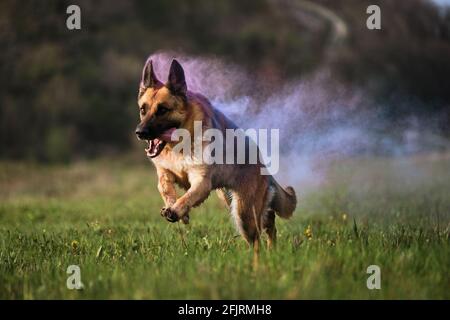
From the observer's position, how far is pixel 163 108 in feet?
19.0

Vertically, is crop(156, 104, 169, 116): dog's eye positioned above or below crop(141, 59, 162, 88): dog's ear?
below

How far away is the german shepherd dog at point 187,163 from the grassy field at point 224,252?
1.15 ft

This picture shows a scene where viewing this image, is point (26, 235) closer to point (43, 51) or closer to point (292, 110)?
point (292, 110)

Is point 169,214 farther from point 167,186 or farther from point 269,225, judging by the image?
point 269,225

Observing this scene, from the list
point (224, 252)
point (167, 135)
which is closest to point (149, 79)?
point (167, 135)

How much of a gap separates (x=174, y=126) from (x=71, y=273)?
1489 millimetres

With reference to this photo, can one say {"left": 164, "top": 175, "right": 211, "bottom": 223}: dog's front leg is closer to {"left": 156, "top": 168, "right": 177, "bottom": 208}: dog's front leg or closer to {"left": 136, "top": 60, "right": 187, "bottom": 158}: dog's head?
{"left": 156, "top": 168, "right": 177, "bottom": 208}: dog's front leg

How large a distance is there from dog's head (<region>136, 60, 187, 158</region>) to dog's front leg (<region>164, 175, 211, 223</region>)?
1.39ft

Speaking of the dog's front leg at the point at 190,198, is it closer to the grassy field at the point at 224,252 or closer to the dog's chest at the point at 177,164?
the dog's chest at the point at 177,164

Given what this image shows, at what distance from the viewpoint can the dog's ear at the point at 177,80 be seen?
581 cm

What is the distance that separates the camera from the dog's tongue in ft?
18.8

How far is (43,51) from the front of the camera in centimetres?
2275

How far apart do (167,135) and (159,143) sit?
102 millimetres

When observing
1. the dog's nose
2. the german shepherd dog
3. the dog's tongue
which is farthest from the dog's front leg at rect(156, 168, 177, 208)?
the dog's nose
